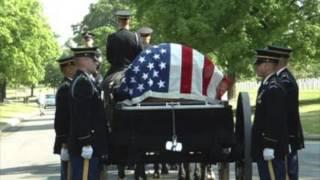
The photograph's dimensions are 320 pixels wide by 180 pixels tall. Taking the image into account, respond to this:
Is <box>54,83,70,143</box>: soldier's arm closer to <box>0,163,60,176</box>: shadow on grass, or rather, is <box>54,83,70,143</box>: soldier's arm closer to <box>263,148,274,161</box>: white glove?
<box>263,148,274,161</box>: white glove

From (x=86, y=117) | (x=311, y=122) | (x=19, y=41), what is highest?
(x=19, y=41)

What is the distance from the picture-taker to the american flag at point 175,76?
8094mm

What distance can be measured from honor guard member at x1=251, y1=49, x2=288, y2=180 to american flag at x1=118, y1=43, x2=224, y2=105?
2.06 feet

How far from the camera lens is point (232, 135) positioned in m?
7.95

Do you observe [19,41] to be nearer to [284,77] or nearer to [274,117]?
[284,77]

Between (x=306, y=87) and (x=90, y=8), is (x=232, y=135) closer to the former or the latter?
(x=306, y=87)

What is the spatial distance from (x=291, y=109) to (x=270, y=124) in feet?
1.26

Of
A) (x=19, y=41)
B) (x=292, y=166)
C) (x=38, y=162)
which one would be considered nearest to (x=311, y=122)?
(x=38, y=162)

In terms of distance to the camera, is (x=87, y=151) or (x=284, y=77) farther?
(x=284, y=77)

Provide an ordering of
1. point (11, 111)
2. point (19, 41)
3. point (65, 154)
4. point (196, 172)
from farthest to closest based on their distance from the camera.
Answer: point (11, 111) → point (19, 41) → point (196, 172) → point (65, 154)

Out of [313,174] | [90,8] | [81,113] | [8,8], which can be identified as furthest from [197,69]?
[90,8]

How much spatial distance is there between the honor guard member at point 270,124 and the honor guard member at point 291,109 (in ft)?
0.29

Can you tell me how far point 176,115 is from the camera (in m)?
7.91

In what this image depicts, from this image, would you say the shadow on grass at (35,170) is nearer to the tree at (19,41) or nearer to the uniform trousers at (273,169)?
the uniform trousers at (273,169)
